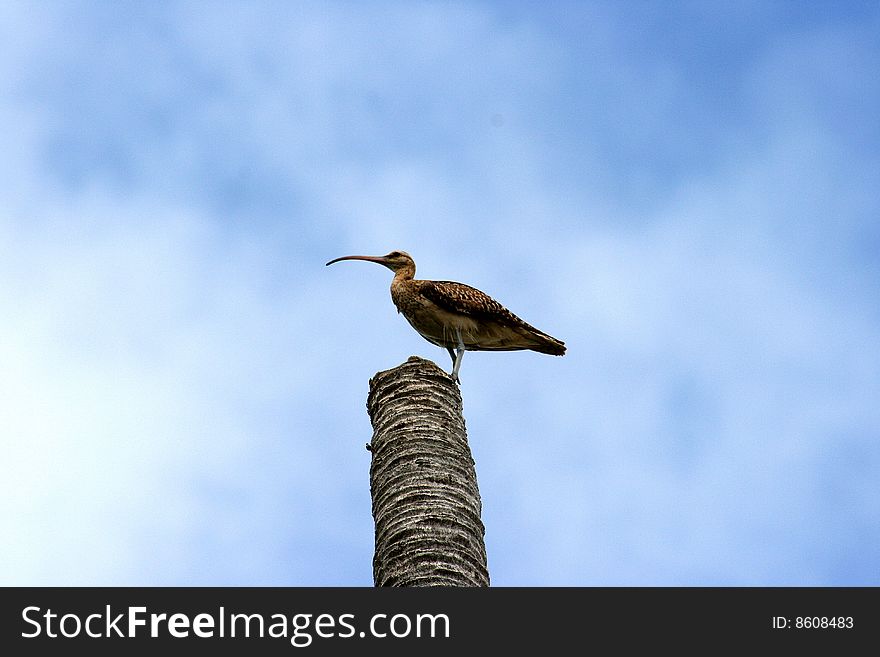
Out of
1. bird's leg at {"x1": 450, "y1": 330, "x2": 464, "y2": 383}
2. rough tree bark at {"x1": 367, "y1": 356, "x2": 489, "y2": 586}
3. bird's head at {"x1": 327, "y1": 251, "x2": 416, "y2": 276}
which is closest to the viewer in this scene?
rough tree bark at {"x1": 367, "y1": 356, "x2": 489, "y2": 586}

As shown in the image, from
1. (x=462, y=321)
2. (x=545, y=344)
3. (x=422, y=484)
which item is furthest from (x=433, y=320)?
(x=422, y=484)

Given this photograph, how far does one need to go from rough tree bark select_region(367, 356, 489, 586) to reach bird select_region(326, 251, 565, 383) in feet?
9.62

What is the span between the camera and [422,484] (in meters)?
9.25

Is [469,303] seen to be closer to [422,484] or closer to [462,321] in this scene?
[462,321]

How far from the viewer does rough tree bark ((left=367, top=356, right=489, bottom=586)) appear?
8.79m

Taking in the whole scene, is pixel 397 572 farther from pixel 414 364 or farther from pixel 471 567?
A: pixel 414 364

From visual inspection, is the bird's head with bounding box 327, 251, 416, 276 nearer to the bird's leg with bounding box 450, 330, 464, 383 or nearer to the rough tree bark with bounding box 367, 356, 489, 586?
the bird's leg with bounding box 450, 330, 464, 383

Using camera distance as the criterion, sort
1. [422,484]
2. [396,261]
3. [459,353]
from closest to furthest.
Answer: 1. [422,484]
2. [459,353]
3. [396,261]

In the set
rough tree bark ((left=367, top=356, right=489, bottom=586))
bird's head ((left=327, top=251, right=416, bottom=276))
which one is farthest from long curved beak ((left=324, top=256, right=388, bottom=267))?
rough tree bark ((left=367, top=356, right=489, bottom=586))

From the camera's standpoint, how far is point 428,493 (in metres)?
9.18

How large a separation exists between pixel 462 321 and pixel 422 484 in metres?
4.42
